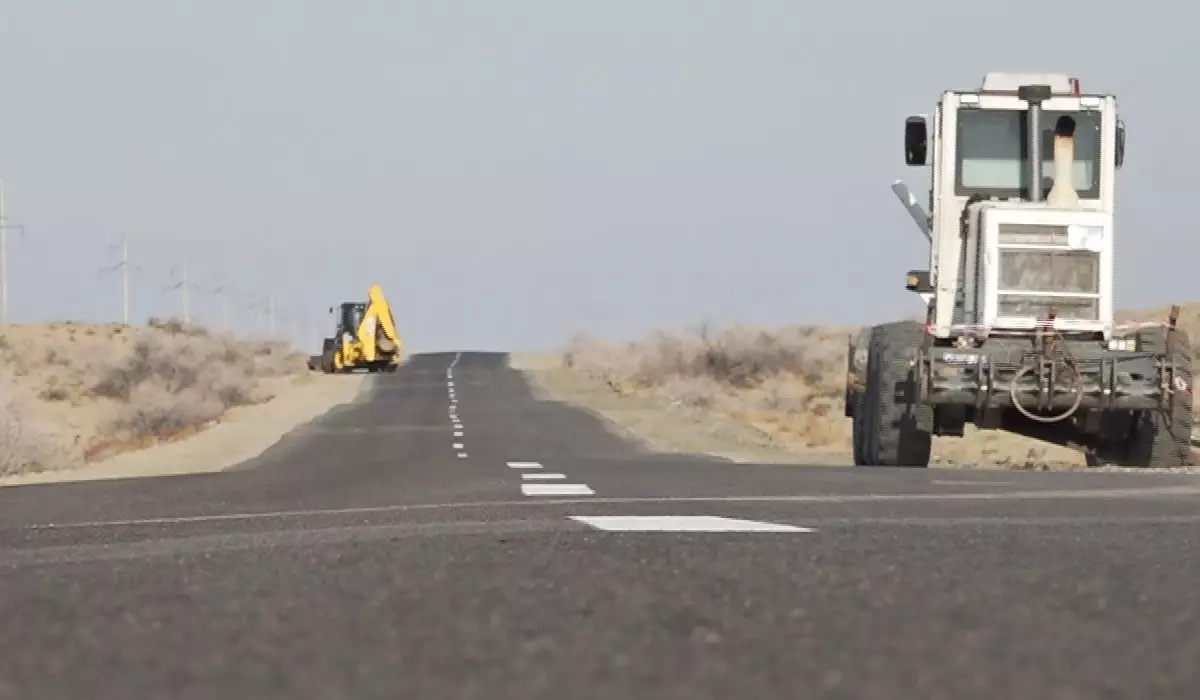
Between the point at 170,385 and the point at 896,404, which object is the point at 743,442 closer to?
the point at 896,404

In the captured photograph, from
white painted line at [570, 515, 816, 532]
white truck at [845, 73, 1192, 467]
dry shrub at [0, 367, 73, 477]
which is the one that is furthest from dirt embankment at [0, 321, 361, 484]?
white painted line at [570, 515, 816, 532]

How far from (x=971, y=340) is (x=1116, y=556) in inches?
611

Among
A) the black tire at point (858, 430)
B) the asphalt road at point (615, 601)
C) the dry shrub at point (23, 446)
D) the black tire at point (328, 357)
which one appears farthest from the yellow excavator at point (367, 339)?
the asphalt road at point (615, 601)

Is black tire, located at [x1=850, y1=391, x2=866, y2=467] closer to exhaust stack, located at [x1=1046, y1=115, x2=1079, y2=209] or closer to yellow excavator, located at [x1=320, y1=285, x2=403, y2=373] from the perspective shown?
exhaust stack, located at [x1=1046, y1=115, x2=1079, y2=209]

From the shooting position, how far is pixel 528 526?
927 cm

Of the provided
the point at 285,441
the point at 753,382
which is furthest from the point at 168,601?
the point at 753,382

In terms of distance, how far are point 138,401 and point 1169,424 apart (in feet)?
148

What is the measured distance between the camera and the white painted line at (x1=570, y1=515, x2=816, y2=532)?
8.78m

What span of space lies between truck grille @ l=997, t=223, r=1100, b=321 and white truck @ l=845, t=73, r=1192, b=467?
0.6 inches

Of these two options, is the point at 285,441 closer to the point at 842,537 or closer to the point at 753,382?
the point at 842,537

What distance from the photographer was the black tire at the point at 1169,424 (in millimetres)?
21516

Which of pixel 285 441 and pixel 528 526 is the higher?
pixel 528 526

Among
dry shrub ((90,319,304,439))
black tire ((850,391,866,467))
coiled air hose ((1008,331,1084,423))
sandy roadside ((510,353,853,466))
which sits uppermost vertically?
coiled air hose ((1008,331,1084,423))

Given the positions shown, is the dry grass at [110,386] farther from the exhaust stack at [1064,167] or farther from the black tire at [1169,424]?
the black tire at [1169,424]
